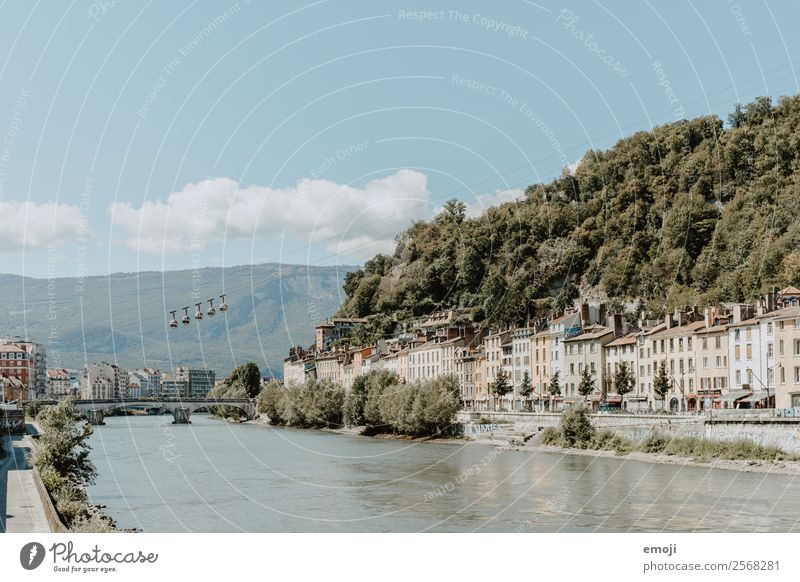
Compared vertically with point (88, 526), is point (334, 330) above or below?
above

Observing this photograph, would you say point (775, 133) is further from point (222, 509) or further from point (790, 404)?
point (222, 509)

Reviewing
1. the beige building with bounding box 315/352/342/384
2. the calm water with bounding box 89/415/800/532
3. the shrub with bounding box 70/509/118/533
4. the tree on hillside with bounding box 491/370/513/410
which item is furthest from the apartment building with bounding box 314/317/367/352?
the shrub with bounding box 70/509/118/533

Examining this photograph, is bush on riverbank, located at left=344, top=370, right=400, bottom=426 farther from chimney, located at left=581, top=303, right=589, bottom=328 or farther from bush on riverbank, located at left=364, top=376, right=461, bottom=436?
chimney, located at left=581, top=303, right=589, bottom=328

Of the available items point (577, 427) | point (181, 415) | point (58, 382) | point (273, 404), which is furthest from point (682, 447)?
point (58, 382)

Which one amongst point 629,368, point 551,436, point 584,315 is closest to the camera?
point 551,436

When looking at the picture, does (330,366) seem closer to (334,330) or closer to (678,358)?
(334,330)

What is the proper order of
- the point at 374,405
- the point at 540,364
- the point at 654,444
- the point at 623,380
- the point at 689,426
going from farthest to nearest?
the point at 374,405 → the point at 540,364 → the point at 623,380 → the point at 654,444 → the point at 689,426
